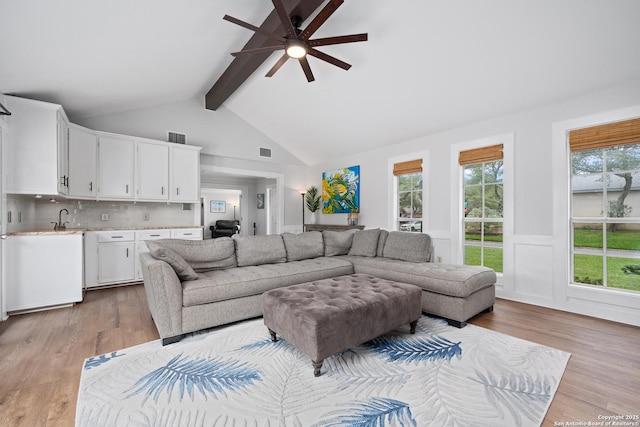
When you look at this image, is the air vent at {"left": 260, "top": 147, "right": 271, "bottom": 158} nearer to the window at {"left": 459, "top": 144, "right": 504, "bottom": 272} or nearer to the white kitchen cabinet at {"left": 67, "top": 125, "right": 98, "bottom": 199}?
the white kitchen cabinet at {"left": 67, "top": 125, "right": 98, "bottom": 199}

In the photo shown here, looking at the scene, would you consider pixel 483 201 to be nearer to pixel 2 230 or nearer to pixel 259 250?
pixel 259 250

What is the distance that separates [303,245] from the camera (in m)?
4.09

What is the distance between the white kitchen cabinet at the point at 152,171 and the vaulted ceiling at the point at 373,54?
30.2 inches

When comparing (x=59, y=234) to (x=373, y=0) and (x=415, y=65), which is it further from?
(x=415, y=65)

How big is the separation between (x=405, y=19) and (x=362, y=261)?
2.85m

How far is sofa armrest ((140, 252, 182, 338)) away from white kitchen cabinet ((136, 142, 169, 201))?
270 cm

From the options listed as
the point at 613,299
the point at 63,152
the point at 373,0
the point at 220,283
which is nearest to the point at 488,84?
the point at 373,0

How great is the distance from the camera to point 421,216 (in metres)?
4.73

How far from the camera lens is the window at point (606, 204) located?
2887mm

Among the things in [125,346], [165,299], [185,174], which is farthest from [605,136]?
[185,174]

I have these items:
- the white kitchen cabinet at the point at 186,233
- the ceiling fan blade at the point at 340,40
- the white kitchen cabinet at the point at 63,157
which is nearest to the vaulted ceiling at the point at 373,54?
the white kitchen cabinet at the point at 63,157

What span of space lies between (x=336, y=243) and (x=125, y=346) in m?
2.92

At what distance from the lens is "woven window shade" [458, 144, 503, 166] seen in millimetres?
3740

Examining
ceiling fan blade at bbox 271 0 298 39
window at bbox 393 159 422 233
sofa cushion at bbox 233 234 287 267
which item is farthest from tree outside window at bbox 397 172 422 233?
ceiling fan blade at bbox 271 0 298 39
